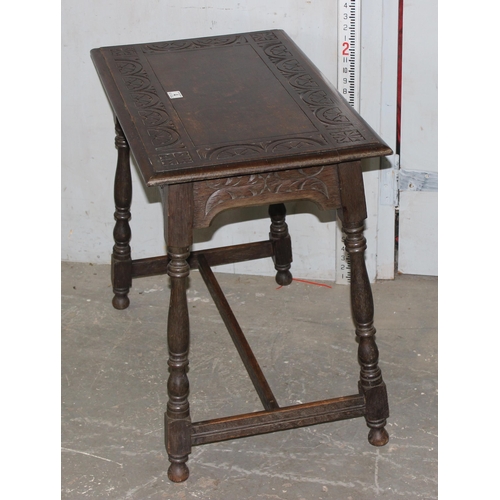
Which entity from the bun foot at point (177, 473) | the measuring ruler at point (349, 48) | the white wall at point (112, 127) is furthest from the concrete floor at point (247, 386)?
the measuring ruler at point (349, 48)

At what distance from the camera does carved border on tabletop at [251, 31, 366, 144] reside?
279 cm

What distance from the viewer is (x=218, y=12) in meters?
3.68

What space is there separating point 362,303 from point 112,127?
Answer: 1.49 m

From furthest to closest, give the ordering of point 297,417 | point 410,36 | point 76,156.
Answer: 1. point 76,156
2. point 410,36
3. point 297,417

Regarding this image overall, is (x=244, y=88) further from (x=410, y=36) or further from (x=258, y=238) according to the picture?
(x=258, y=238)

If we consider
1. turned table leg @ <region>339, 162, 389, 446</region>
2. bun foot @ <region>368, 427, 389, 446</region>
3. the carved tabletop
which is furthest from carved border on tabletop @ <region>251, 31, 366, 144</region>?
bun foot @ <region>368, 427, 389, 446</region>

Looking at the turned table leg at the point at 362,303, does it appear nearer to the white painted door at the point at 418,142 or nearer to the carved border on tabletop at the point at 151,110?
the carved border on tabletop at the point at 151,110

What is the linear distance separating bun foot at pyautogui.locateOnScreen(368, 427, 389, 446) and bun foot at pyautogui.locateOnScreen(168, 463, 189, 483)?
2.02ft

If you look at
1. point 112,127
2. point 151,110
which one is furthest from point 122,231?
point 151,110

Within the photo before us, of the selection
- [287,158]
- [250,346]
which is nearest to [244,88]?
[287,158]

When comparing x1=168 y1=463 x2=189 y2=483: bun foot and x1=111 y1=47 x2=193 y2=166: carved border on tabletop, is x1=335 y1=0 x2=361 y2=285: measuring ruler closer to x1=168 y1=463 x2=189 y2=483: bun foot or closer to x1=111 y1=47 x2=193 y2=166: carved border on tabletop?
A: x1=111 y1=47 x2=193 y2=166: carved border on tabletop

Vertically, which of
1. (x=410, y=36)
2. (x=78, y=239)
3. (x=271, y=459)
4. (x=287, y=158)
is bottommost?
(x=271, y=459)

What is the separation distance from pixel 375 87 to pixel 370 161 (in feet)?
1.01

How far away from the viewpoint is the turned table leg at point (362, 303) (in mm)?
2768
